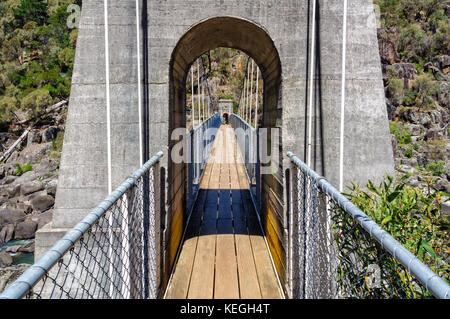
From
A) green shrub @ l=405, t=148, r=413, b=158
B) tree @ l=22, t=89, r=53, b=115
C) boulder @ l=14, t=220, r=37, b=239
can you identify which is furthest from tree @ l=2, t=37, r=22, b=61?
green shrub @ l=405, t=148, r=413, b=158

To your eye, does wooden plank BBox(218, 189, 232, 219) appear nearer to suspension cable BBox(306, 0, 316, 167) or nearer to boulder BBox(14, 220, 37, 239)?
suspension cable BBox(306, 0, 316, 167)

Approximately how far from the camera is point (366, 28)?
304cm

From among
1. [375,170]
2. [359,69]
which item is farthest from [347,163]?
[359,69]

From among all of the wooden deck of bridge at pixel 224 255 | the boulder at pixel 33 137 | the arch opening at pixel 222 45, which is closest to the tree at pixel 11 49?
the boulder at pixel 33 137

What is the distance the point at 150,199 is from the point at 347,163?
1695mm

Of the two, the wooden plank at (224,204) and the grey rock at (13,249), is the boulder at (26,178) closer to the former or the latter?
the grey rock at (13,249)

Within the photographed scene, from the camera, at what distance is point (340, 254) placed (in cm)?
201

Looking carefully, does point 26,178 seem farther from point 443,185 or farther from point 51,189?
point 443,185

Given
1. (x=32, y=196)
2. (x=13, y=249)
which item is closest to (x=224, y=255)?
(x=13, y=249)

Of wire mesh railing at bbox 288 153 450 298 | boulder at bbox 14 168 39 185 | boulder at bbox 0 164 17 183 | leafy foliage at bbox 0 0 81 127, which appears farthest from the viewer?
leafy foliage at bbox 0 0 81 127

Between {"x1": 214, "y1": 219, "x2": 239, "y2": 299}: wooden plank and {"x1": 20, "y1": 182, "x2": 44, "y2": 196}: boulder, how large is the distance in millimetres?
14942

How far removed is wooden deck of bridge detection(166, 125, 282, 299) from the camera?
9.92 ft
